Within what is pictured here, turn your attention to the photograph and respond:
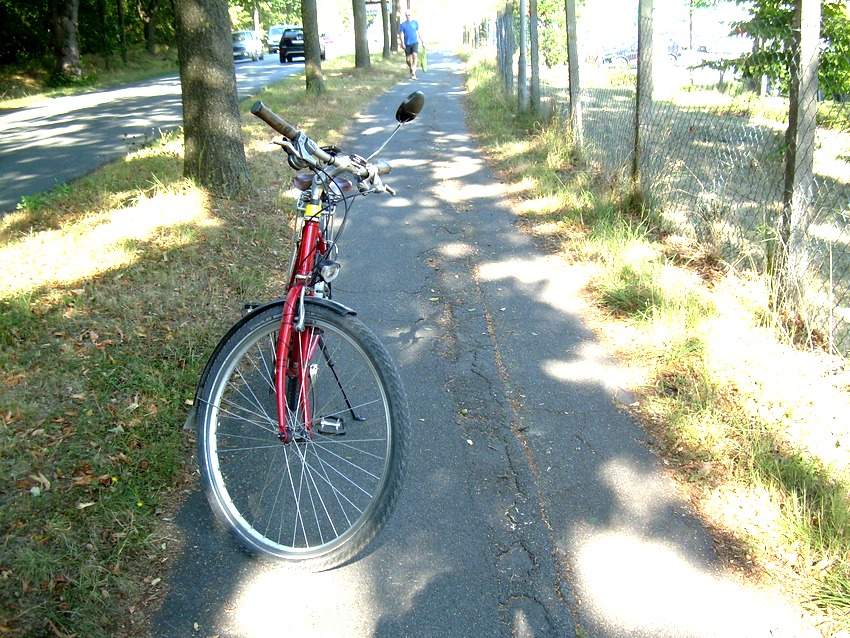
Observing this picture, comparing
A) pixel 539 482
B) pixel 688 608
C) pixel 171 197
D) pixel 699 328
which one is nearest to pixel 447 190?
pixel 171 197

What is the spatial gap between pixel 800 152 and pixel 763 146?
1.45m

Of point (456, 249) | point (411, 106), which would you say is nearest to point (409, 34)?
point (456, 249)

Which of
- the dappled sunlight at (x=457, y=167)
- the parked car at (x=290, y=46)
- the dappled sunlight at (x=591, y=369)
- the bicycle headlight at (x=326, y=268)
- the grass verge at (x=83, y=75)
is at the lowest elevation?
the dappled sunlight at (x=591, y=369)

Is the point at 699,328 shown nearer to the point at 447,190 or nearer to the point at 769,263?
the point at 769,263


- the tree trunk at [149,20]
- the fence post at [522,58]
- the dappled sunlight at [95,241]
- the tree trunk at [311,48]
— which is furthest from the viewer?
the tree trunk at [149,20]

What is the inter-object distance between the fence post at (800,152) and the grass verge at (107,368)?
3644mm

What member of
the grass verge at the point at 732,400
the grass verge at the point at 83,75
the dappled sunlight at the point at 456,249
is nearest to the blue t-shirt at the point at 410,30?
the grass verge at the point at 83,75

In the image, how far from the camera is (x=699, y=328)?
4.48 metres

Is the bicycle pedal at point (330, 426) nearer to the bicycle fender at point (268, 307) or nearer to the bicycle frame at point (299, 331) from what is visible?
the bicycle frame at point (299, 331)

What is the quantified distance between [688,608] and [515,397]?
169 cm

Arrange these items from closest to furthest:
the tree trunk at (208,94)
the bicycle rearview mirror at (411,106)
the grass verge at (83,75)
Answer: the bicycle rearview mirror at (411,106), the tree trunk at (208,94), the grass verge at (83,75)

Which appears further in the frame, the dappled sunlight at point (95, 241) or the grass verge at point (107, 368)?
the dappled sunlight at point (95, 241)

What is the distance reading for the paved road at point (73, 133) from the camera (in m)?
9.02

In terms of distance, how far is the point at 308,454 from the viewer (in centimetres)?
339
